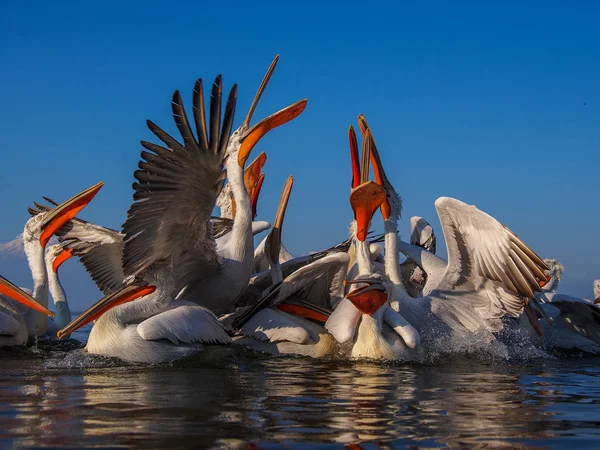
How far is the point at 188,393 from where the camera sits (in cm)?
414

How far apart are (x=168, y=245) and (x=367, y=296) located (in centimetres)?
147

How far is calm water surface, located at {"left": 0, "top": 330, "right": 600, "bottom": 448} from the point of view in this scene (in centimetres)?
298

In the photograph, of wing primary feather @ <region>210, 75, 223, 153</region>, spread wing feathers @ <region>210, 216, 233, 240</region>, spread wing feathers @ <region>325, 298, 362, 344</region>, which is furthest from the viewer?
spread wing feathers @ <region>210, 216, 233, 240</region>

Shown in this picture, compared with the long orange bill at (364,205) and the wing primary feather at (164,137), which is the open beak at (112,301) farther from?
the long orange bill at (364,205)

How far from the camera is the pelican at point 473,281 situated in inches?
257

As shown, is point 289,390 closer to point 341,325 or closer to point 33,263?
point 341,325

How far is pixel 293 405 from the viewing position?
378cm

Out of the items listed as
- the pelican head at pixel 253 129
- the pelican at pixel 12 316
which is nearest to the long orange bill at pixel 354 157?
the pelican head at pixel 253 129

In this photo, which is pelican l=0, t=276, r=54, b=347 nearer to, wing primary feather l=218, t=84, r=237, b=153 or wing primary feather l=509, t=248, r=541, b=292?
wing primary feather l=218, t=84, r=237, b=153

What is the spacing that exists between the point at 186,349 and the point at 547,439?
314cm

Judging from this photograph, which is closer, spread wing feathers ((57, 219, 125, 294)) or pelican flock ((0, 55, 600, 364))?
pelican flock ((0, 55, 600, 364))

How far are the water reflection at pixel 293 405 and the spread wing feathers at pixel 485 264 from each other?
3.25ft

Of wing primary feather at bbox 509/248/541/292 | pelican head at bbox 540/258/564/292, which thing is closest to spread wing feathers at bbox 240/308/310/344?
wing primary feather at bbox 509/248/541/292

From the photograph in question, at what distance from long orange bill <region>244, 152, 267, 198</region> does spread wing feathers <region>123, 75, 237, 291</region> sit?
199cm
